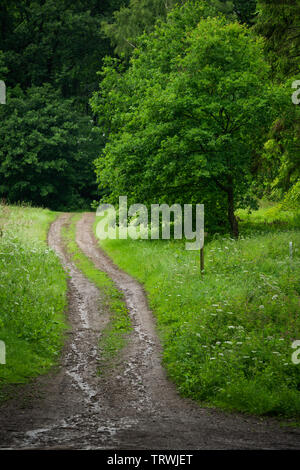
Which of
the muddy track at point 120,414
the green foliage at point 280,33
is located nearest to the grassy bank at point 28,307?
the muddy track at point 120,414

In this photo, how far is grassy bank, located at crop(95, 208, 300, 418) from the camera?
9.10 metres


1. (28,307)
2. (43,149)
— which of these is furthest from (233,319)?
(43,149)

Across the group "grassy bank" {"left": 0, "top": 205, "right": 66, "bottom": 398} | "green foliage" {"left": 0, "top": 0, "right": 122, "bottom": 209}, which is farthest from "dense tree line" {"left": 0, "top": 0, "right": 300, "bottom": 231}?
"green foliage" {"left": 0, "top": 0, "right": 122, "bottom": 209}

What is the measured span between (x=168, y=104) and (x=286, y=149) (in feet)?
20.8

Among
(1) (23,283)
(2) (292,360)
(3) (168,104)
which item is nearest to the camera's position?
(2) (292,360)

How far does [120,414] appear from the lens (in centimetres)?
845

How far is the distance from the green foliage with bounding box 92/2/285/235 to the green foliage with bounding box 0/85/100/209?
755 inches

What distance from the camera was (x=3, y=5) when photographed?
149 feet

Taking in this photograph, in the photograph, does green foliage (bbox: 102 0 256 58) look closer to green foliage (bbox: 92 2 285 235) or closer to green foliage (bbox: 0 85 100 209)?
green foliage (bbox: 0 85 100 209)

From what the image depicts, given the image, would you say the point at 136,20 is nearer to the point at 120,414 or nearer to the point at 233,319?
the point at 233,319

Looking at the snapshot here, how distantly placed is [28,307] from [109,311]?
111 inches

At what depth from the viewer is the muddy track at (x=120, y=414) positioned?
695 cm
